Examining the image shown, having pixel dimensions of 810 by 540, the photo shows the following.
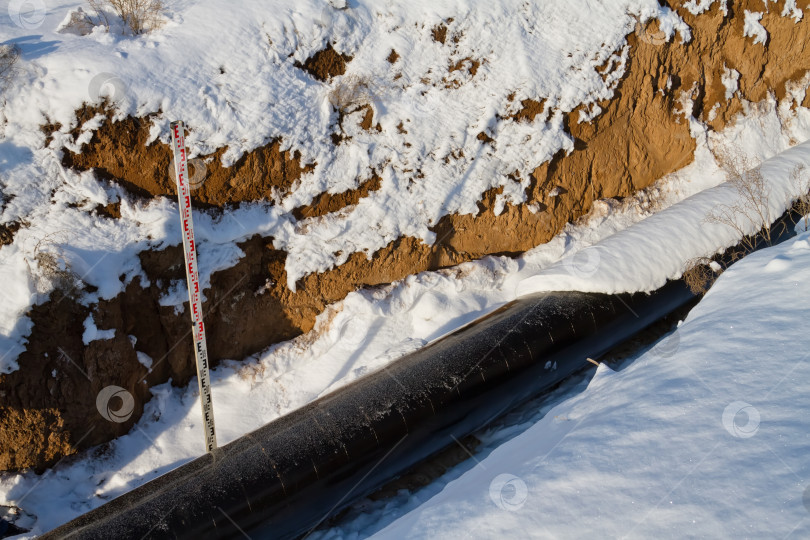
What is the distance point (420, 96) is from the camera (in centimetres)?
816

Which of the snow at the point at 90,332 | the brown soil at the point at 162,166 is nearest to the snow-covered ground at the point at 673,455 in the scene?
the snow at the point at 90,332

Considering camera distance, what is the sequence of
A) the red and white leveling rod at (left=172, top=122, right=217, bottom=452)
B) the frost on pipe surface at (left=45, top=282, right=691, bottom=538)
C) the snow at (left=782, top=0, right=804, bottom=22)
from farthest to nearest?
the snow at (left=782, top=0, right=804, bottom=22) < the red and white leveling rod at (left=172, top=122, right=217, bottom=452) < the frost on pipe surface at (left=45, top=282, right=691, bottom=538)

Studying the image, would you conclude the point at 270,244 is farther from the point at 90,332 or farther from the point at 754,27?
the point at 754,27

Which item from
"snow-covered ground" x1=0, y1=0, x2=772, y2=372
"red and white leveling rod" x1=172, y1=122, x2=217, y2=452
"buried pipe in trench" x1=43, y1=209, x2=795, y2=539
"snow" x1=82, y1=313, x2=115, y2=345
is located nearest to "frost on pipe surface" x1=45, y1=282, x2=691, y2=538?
"buried pipe in trench" x1=43, y1=209, x2=795, y2=539

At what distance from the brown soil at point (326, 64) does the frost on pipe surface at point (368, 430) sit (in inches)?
148

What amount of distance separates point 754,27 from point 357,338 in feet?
32.8

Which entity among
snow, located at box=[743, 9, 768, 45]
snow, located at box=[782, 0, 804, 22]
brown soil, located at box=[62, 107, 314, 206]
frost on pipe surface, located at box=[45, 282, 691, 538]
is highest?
snow, located at box=[782, 0, 804, 22]

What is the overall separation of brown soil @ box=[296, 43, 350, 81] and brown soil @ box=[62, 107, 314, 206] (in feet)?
3.81

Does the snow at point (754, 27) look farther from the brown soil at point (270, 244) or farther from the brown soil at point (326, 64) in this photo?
the brown soil at point (326, 64)

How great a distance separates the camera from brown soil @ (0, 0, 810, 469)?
5.89 m

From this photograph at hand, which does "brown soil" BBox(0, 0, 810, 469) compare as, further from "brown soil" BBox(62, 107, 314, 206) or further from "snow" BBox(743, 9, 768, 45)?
"snow" BBox(743, 9, 768, 45)

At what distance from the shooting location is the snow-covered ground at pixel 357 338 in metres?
6.02

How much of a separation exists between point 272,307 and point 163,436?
1904 millimetres

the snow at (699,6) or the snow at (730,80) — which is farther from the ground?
the snow at (699,6)
